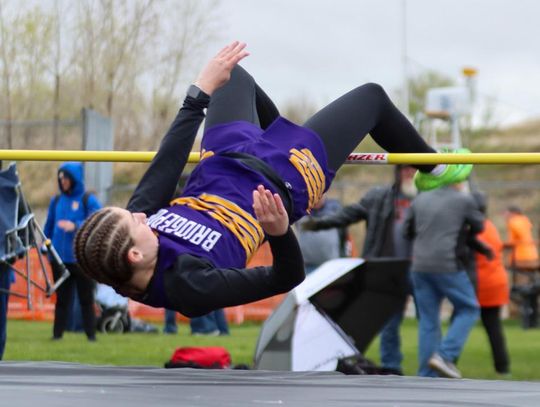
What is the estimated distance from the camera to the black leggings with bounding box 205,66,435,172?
4078 mm

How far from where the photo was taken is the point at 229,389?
3.41 m

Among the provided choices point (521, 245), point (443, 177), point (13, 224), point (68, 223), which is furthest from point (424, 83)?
→ point (443, 177)

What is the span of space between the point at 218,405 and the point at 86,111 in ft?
26.1

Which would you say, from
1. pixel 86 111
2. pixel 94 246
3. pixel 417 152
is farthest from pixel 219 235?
pixel 86 111

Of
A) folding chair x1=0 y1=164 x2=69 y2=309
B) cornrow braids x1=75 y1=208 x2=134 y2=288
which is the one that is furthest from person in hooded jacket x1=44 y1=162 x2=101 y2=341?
cornrow braids x1=75 y1=208 x2=134 y2=288

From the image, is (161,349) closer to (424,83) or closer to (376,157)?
(376,157)

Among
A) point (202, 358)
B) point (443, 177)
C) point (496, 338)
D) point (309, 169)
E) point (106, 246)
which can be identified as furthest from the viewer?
point (496, 338)

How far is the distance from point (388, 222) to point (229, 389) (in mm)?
4064

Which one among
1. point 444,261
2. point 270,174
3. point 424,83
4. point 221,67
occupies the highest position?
point 424,83

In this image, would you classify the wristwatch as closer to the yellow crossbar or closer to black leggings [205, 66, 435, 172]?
black leggings [205, 66, 435, 172]

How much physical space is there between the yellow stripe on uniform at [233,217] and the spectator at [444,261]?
10.6 ft

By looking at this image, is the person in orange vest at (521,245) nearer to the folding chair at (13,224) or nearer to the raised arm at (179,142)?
the folding chair at (13,224)

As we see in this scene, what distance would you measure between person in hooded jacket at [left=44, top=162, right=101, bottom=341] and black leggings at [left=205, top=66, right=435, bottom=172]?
15.3 ft

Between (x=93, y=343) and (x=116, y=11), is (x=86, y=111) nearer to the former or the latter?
(x=93, y=343)
